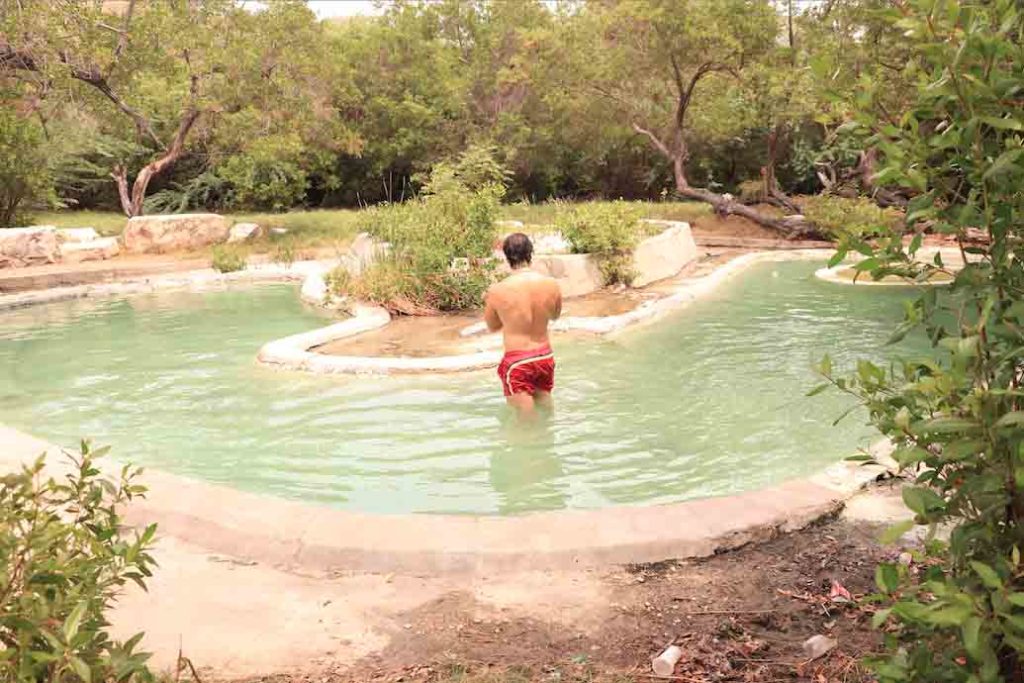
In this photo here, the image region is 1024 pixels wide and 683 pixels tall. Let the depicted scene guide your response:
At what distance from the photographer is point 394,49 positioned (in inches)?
1075

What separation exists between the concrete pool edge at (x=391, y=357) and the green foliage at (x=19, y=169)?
10804 mm

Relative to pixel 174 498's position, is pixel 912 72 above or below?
above

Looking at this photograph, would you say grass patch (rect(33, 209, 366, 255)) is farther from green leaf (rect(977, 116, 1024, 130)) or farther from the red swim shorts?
green leaf (rect(977, 116, 1024, 130))

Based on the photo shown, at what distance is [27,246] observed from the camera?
16.3 m

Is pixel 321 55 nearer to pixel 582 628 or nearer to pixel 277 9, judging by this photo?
pixel 277 9

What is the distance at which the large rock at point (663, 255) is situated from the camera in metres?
14.0

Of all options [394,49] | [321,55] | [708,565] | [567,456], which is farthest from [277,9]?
[708,565]

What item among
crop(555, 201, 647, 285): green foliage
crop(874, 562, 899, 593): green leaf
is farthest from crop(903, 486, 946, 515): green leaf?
crop(555, 201, 647, 285): green foliage

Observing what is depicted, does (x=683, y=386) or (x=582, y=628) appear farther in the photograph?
(x=683, y=386)

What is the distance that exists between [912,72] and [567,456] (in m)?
4.59

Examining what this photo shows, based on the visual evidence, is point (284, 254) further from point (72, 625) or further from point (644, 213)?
point (72, 625)

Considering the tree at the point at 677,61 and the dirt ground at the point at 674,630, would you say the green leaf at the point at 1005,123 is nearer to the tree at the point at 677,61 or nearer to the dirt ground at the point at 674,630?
the dirt ground at the point at 674,630

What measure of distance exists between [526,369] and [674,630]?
3647mm

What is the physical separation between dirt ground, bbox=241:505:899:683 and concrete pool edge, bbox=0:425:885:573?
0.15 metres
